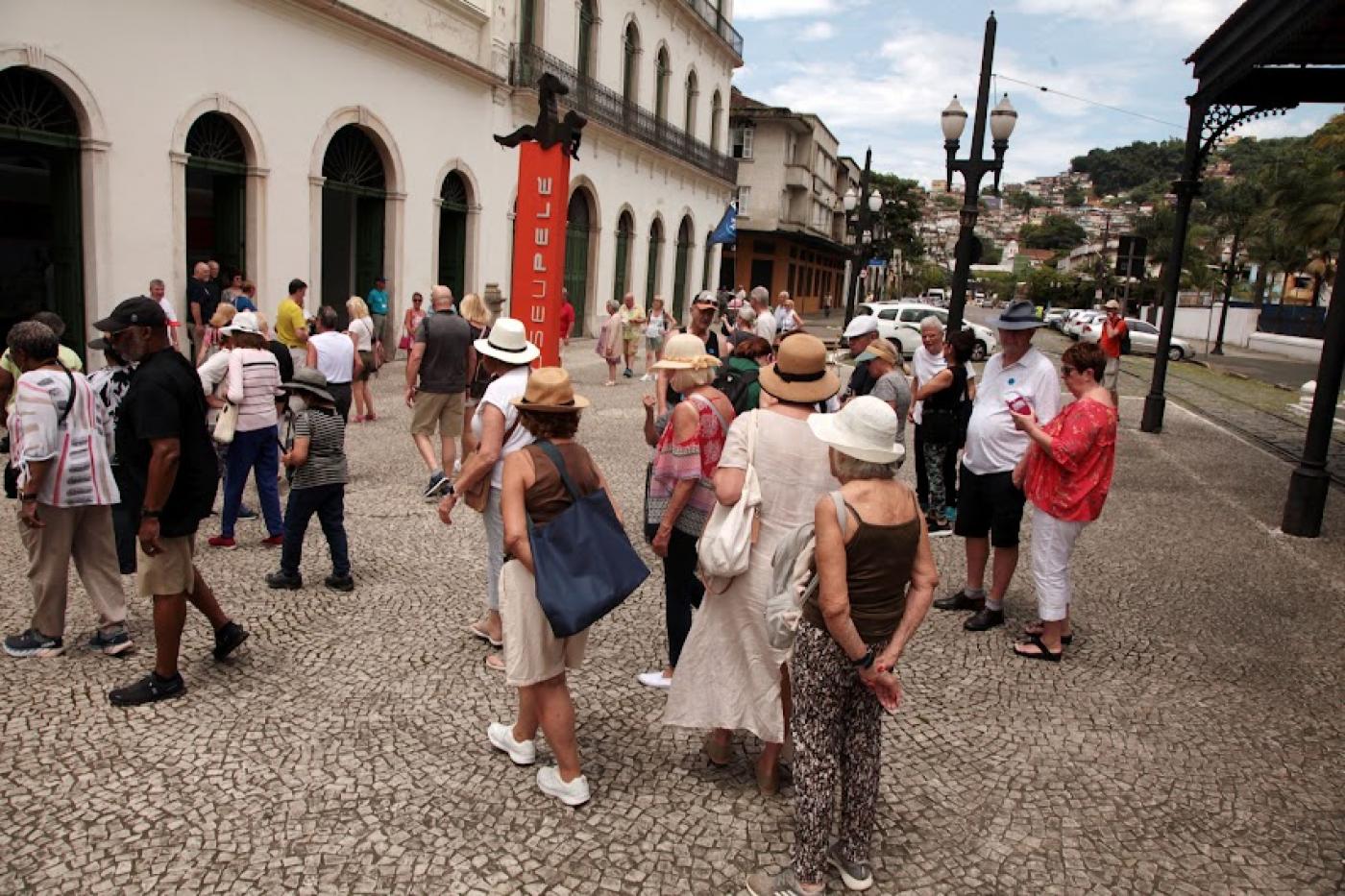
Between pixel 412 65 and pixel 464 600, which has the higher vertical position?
pixel 412 65

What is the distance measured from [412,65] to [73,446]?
14.8m

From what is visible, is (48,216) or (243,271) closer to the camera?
(48,216)

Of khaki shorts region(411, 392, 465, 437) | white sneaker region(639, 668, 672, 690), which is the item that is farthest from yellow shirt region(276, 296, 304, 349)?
white sneaker region(639, 668, 672, 690)

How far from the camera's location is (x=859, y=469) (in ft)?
10.3

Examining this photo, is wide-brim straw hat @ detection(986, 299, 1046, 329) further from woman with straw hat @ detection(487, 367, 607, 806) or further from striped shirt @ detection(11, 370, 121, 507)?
striped shirt @ detection(11, 370, 121, 507)

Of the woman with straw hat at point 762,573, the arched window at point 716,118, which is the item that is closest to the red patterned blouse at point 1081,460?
the woman with straw hat at point 762,573

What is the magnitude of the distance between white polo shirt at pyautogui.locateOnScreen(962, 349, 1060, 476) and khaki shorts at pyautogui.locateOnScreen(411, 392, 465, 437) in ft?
15.4

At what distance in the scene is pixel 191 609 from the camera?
18.6 feet

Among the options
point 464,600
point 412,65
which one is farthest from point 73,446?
point 412,65

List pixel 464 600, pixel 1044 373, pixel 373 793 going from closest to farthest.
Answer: pixel 373 793, pixel 1044 373, pixel 464 600

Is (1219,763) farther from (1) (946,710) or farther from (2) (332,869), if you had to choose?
(2) (332,869)

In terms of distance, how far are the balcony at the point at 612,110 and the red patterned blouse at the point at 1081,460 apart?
51.5 ft

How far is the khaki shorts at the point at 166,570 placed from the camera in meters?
4.26

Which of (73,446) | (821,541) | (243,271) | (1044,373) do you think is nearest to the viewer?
(821,541)
